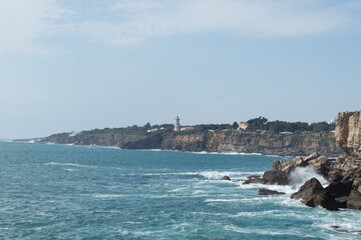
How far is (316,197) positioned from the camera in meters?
53.8

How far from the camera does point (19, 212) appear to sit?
5006 cm

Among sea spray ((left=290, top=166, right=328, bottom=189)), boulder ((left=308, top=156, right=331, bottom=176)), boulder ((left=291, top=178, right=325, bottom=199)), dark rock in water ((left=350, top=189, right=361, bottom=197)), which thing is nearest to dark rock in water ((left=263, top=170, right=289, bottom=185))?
sea spray ((left=290, top=166, right=328, bottom=189))

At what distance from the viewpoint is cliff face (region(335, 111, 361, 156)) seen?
73875 millimetres


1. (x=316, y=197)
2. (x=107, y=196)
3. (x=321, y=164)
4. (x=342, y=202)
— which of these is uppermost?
(x=321, y=164)

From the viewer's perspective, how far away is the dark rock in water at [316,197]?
5225cm

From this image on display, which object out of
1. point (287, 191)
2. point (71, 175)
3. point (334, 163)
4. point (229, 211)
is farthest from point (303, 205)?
point (71, 175)

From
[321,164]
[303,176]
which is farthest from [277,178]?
[321,164]

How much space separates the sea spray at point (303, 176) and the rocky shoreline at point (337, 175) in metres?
0.40

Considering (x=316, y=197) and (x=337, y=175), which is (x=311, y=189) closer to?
(x=316, y=197)

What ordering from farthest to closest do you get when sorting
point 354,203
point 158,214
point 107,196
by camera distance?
point 107,196
point 354,203
point 158,214

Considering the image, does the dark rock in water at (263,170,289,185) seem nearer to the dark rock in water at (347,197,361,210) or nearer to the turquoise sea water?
the turquoise sea water

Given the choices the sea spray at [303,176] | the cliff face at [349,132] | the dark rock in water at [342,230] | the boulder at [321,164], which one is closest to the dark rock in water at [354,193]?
the dark rock in water at [342,230]

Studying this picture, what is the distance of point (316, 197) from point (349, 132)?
1014 inches

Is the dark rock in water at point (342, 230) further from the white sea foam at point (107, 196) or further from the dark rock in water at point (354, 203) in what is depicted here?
the white sea foam at point (107, 196)
